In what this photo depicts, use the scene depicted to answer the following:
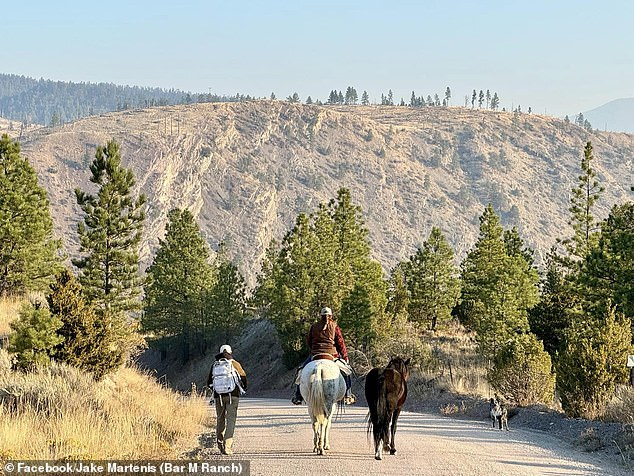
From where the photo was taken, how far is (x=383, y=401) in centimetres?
1330

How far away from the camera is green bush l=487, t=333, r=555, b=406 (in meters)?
27.2

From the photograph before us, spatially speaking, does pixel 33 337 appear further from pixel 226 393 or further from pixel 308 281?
pixel 308 281

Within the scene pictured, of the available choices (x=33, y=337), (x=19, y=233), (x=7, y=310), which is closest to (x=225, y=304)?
(x=19, y=233)

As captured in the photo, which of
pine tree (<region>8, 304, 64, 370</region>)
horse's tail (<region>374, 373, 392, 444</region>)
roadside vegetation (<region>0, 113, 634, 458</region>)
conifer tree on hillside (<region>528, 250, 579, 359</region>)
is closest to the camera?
horse's tail (<region>374, 373, 392, 444</region>)

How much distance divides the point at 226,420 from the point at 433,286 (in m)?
53.2

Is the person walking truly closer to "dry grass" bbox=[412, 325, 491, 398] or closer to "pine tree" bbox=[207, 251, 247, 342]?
"dry grass" bbox=[412, 325, 491, 398]

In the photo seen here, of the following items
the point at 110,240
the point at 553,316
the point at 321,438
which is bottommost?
the point at 321,438

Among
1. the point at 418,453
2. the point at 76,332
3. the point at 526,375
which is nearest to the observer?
the point at 418,453

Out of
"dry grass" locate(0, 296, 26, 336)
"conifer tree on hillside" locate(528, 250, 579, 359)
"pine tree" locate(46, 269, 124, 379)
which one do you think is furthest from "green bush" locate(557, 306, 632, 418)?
"conifer tree on hillside" locate(528, 250, 579, 359)

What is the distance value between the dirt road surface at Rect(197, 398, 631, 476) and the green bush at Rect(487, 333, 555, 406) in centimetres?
669

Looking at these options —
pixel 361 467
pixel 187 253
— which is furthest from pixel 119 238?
pixel 361 467

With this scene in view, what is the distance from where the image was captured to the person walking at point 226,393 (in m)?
14.4

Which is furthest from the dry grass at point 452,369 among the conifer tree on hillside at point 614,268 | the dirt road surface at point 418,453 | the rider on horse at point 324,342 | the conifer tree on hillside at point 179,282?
the conifer tree on hillside at point 179,282

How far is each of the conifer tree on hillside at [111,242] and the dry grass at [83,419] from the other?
1188 inches
